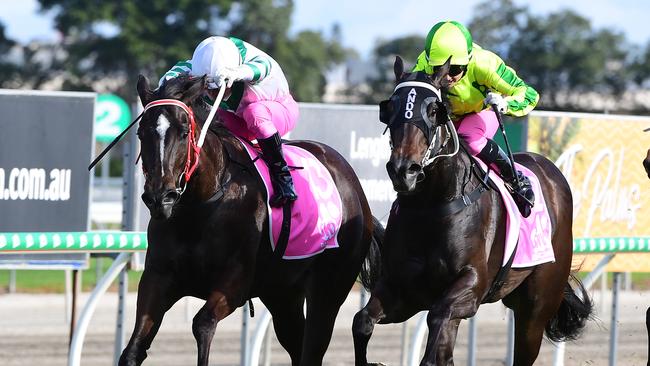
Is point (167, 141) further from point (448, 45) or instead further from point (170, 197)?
point (448, 45)

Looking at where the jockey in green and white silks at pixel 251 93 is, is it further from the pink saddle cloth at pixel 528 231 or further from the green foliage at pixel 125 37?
the green foliage at pixel 125 37

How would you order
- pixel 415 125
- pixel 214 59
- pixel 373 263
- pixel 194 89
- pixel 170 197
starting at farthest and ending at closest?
pixel 373 263
pixel 214 59
pixel 194 89
pixel 415 125
pixel 170 197

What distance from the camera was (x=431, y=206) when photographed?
16.3 feet

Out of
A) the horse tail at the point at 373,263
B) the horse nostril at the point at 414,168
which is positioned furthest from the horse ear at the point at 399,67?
the horse tail at the point at 373,263

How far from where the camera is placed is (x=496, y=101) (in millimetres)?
5090

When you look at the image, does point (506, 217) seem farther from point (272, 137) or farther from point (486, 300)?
point (272, 137)

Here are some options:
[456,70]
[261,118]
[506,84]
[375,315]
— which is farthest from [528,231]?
[261,118]

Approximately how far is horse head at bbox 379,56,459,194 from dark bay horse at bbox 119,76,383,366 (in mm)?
793

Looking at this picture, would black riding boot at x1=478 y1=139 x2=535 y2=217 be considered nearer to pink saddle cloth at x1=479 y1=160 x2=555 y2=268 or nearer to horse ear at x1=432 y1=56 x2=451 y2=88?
pink saddle cloth at x1=479 y1=160 x2=555 y2=268

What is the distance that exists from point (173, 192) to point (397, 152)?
870 mm

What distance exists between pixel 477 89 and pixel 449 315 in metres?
1.15

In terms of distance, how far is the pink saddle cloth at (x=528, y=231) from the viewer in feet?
17.5

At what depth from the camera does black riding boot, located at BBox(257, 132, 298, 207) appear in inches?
210

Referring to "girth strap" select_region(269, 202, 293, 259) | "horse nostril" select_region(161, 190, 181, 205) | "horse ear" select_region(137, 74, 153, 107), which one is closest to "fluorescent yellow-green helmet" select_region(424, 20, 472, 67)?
"girth strap" select_region(269, 202, 293, 259)
